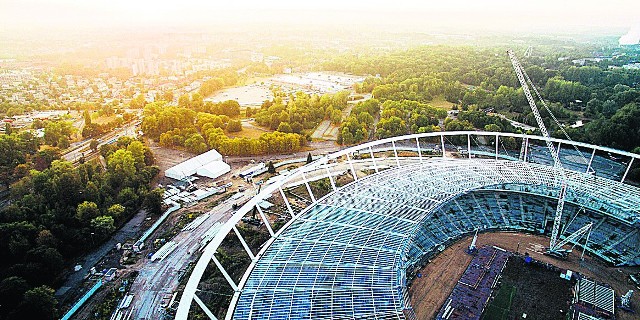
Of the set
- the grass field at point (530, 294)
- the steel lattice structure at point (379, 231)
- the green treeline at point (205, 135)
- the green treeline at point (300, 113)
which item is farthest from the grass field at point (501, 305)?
the green treeline at point (300, 113)

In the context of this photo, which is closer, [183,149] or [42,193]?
[42,193]

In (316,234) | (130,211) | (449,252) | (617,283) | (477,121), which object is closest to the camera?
(316,234)

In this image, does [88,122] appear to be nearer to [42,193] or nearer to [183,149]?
[183,149]

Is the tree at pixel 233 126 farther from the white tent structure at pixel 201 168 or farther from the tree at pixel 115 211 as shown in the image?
the tree at pixel 115 211

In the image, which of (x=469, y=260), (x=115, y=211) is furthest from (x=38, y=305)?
(x=469, y=260)

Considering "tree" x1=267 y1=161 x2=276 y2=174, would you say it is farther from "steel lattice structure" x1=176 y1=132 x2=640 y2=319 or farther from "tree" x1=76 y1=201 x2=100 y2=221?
"tree" x1=76 y1=201 x2=100 y2=221

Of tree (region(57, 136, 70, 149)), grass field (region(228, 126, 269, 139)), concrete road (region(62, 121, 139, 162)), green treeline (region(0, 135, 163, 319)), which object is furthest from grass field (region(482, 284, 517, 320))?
tree (region(57, 136, 70, 149))

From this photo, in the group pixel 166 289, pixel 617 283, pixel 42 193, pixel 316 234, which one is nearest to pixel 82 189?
pixel 42 193

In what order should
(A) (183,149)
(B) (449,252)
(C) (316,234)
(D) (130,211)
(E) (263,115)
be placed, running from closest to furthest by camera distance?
(C) (316,234), (B) (449,252), (D) (130,211), (A) (183,149), (E) (263,115)
